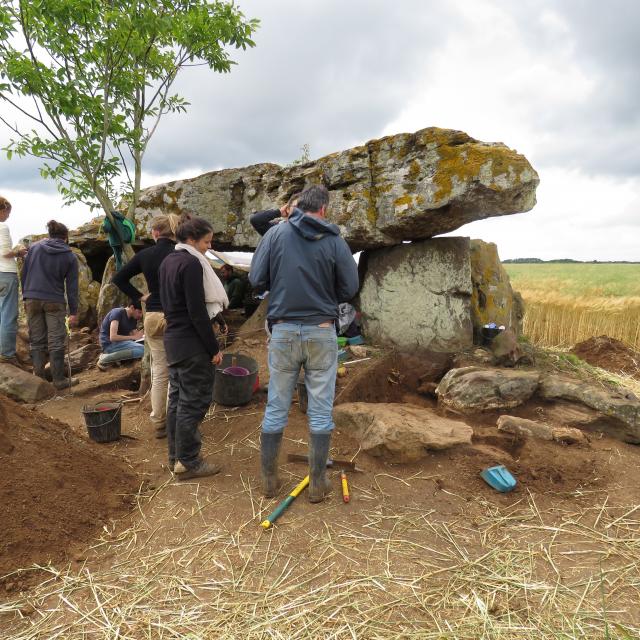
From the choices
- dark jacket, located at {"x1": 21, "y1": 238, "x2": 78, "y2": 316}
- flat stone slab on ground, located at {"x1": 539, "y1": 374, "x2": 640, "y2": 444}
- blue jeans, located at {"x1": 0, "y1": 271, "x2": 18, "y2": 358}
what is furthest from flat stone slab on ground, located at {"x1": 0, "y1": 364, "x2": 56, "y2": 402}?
flat stone slab on ground, located at {"x1": 539, "y1": 374, "x2": 640, "y2": 444}

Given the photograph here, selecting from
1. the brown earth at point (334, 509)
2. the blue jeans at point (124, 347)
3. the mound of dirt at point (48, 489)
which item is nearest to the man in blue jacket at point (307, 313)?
the brown earth at point (334, 509)

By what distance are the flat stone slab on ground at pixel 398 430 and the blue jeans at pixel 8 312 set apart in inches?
190

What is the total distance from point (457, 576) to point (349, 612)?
667mm

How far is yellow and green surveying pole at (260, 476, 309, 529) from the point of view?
3008 millimetres

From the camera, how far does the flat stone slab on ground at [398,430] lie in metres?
3.83

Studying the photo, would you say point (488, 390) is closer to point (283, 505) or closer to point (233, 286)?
point (283, 505)

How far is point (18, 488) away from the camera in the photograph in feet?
9.88

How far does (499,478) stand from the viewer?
139 inches

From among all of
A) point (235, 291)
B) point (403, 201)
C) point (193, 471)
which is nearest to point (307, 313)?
point (193, 471)

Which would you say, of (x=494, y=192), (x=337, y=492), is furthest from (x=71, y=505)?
(x=494, y=192)

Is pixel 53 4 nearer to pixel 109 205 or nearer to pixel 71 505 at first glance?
pixel 109 205

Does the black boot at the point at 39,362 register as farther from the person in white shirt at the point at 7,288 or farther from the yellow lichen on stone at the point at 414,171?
the yellow lichen on stone at the point at 414,171

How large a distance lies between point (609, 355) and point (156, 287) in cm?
832

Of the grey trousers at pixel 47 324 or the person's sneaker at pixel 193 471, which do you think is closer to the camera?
the person's sneaker at pixel 193 471
